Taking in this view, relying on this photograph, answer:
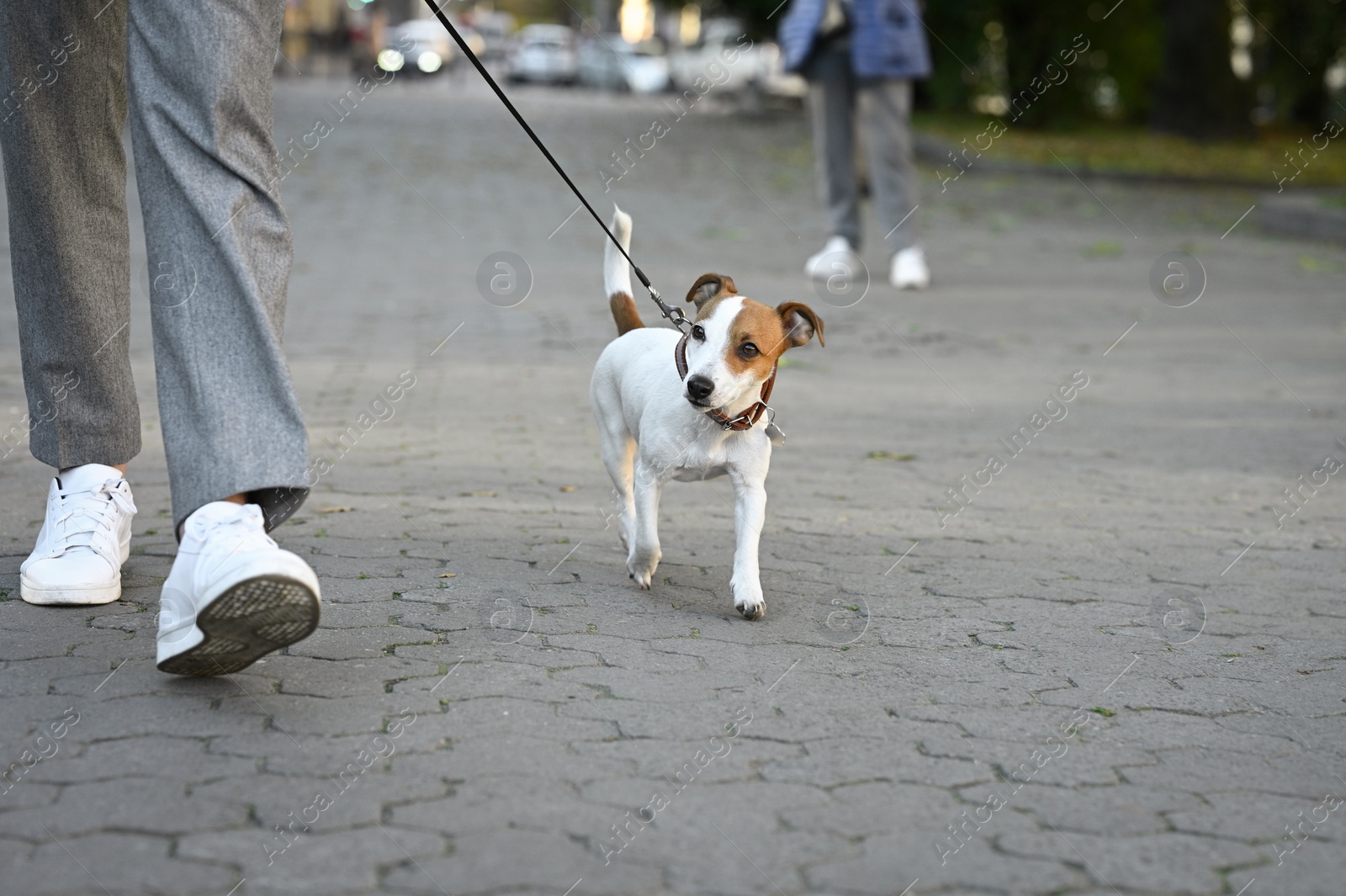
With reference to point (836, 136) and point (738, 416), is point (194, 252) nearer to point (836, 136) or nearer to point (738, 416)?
point (738, 416)

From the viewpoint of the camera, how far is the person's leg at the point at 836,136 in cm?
1091

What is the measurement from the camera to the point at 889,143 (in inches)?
423

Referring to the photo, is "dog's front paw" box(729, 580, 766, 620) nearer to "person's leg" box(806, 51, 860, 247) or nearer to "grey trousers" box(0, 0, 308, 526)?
"grey trousers" box(0, 0, 308, 526)

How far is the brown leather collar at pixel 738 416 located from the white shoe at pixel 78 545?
4.94ft

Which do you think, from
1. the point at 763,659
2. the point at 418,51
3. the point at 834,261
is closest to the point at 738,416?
the point at 763,659

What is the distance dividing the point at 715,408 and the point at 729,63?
137 ft

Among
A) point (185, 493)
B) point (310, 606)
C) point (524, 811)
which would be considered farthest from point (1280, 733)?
point (185, 493)

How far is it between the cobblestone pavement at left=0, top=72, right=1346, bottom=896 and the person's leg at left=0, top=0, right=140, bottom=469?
491 mm

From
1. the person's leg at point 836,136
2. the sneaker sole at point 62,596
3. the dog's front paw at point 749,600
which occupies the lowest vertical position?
the person's leg at point 836,136

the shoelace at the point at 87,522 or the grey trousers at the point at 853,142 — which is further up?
the shoelace at the point at 87,522

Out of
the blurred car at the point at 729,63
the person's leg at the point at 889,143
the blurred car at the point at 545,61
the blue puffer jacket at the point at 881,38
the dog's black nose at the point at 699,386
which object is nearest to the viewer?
the dog's black nose at the point at 699,386

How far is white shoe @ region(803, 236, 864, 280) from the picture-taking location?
1105cm

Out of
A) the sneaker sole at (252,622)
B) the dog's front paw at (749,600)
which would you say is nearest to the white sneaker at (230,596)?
the sneaker sole at (252,622)

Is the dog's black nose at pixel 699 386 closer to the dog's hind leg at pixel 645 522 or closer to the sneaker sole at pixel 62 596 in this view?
the dog's hind leg at pixel 645 522
